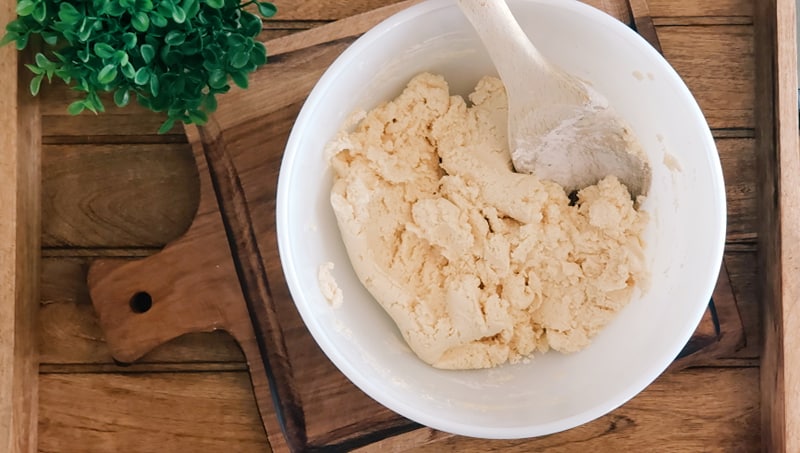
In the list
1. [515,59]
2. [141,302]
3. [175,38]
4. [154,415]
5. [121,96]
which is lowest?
[154,415]

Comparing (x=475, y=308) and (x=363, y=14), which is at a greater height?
(x=363, y=14)

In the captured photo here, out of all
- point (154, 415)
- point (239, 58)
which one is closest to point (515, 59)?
point (239, 58)

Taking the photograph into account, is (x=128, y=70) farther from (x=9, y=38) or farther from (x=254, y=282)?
(x=254, y=282)

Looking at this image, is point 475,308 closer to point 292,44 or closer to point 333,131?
point 333,131

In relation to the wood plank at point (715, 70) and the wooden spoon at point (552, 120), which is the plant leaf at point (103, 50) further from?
the wood plank at point (715, 70)

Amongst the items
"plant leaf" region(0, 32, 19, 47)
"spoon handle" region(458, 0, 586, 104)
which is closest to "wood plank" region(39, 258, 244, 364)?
"plant leaf" region(0, 32, 19, 47)

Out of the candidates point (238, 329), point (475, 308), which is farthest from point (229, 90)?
point (475, 308)
